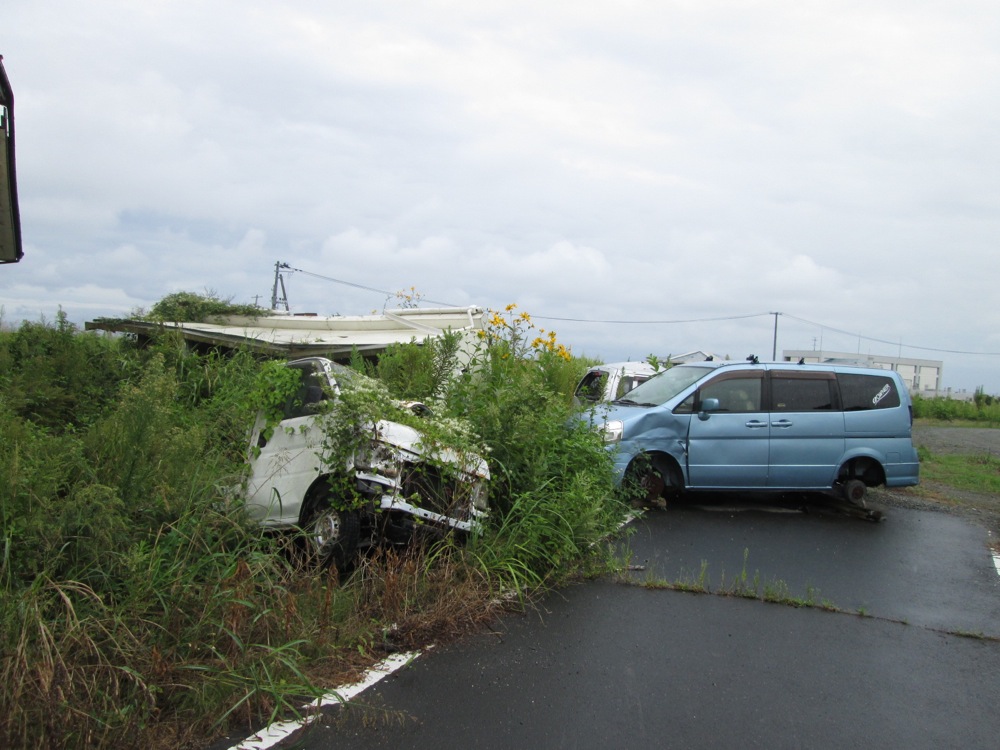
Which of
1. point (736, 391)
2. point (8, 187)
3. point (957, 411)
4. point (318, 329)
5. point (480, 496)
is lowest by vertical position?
point (480, 496)

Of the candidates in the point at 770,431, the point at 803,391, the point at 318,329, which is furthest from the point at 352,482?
the point at 318,329

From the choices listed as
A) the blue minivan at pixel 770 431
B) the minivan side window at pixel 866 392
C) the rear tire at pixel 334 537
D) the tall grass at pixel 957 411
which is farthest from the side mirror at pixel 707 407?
the tall grass at pixel 957 411

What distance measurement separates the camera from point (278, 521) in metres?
6.62

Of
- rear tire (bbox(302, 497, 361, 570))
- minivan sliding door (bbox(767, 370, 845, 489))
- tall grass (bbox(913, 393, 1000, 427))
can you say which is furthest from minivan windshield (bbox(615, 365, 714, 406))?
tall grass (bbox(913, 393, 1000, 427))

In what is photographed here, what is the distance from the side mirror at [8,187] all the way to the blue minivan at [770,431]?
651 cm

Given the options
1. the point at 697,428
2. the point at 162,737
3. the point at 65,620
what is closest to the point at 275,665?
the point at 162,737

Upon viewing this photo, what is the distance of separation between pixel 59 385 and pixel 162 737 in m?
5.93

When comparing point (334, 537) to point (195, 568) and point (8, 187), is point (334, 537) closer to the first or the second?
point (195, 568)

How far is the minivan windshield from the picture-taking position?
1082cm

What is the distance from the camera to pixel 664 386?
1124 cm

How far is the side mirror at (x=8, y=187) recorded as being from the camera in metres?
6.52

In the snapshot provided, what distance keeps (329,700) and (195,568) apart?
43.4 inches

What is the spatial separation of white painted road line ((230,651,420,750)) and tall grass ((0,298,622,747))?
123 mm

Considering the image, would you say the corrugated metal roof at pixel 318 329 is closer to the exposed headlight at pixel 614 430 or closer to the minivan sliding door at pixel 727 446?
the exposed headlight at pixel 614 430
